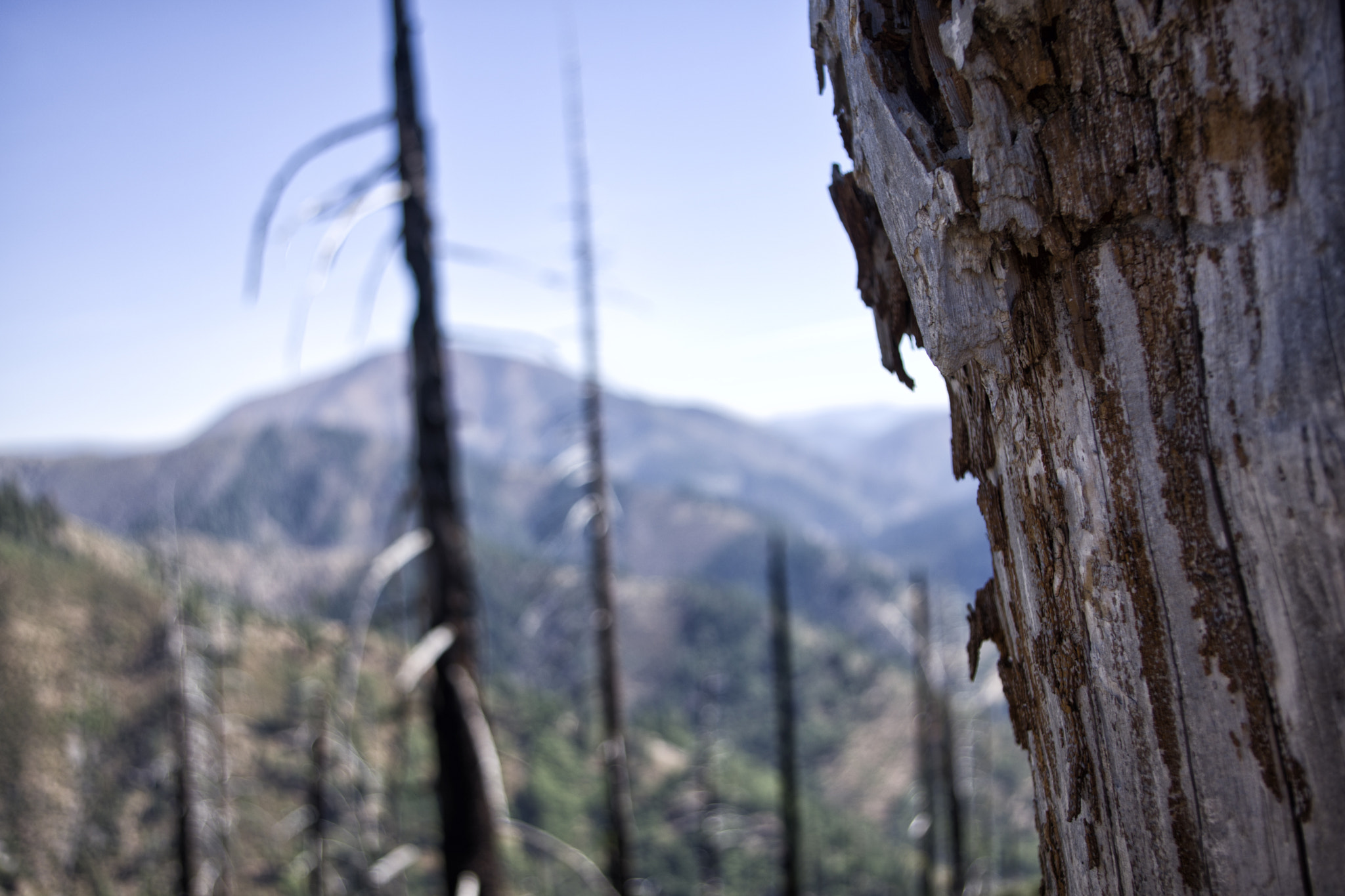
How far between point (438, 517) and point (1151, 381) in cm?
372

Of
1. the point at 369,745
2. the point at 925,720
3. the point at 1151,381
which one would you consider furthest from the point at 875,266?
the point at 925,720

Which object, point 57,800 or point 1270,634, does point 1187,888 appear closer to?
point 1270,634

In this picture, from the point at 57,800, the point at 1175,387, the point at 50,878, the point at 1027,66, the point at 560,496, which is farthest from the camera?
the point at 57,800

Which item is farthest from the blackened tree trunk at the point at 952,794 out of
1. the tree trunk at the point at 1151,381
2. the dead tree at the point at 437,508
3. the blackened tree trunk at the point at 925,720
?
the tree trunk at the point at 1151,381

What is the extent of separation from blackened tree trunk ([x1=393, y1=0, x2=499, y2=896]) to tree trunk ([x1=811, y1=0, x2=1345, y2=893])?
132 inches

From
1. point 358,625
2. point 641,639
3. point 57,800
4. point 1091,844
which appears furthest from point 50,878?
point 641,639

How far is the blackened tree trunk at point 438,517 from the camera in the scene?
13.7 ft

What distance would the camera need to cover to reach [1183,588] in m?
0.92

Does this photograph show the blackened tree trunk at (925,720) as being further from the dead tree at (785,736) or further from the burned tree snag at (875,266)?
the burned tree snag at (875,266)

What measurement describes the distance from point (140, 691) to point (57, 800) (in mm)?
20179

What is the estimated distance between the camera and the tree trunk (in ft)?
2.69

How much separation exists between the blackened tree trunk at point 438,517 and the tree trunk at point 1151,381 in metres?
3.35

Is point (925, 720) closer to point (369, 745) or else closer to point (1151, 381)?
point (369, 745)

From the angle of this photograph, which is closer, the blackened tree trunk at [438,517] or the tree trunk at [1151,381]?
the tree trunk at [1151,381]
